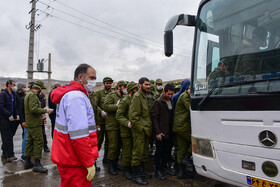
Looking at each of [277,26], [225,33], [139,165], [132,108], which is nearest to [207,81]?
[225,33]

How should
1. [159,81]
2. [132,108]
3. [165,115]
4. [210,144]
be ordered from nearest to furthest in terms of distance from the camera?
[210,144], [132,108], [165,115], [159,81]

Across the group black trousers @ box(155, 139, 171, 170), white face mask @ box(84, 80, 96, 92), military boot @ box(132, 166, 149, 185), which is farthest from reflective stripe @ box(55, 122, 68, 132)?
black trousers @ box(155, 139, 171, 170)

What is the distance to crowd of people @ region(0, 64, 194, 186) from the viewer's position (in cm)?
212

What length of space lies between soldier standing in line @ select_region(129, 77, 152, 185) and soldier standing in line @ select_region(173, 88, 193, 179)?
1.86 ft

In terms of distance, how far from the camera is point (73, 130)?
202 centimetres

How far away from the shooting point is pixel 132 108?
3.98m

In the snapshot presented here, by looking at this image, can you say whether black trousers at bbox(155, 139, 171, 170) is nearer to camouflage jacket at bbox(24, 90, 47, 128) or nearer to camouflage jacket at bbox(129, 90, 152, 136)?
camouflage jacket at bbox(129, 90, 152, 136)

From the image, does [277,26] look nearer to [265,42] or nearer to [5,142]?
[265,42]

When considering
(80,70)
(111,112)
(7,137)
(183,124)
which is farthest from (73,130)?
(7,137)

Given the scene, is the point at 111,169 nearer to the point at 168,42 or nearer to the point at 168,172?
the point at 168,172

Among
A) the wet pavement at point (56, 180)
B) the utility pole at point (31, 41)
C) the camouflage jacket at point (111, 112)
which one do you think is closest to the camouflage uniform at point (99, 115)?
the camouflage jacket at point (111, 112)

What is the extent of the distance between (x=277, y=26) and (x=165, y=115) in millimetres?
2494

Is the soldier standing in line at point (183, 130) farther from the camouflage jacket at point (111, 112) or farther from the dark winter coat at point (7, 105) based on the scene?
the dark winter coat at point (7, 105)

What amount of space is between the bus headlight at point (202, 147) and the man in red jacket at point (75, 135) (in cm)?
142
